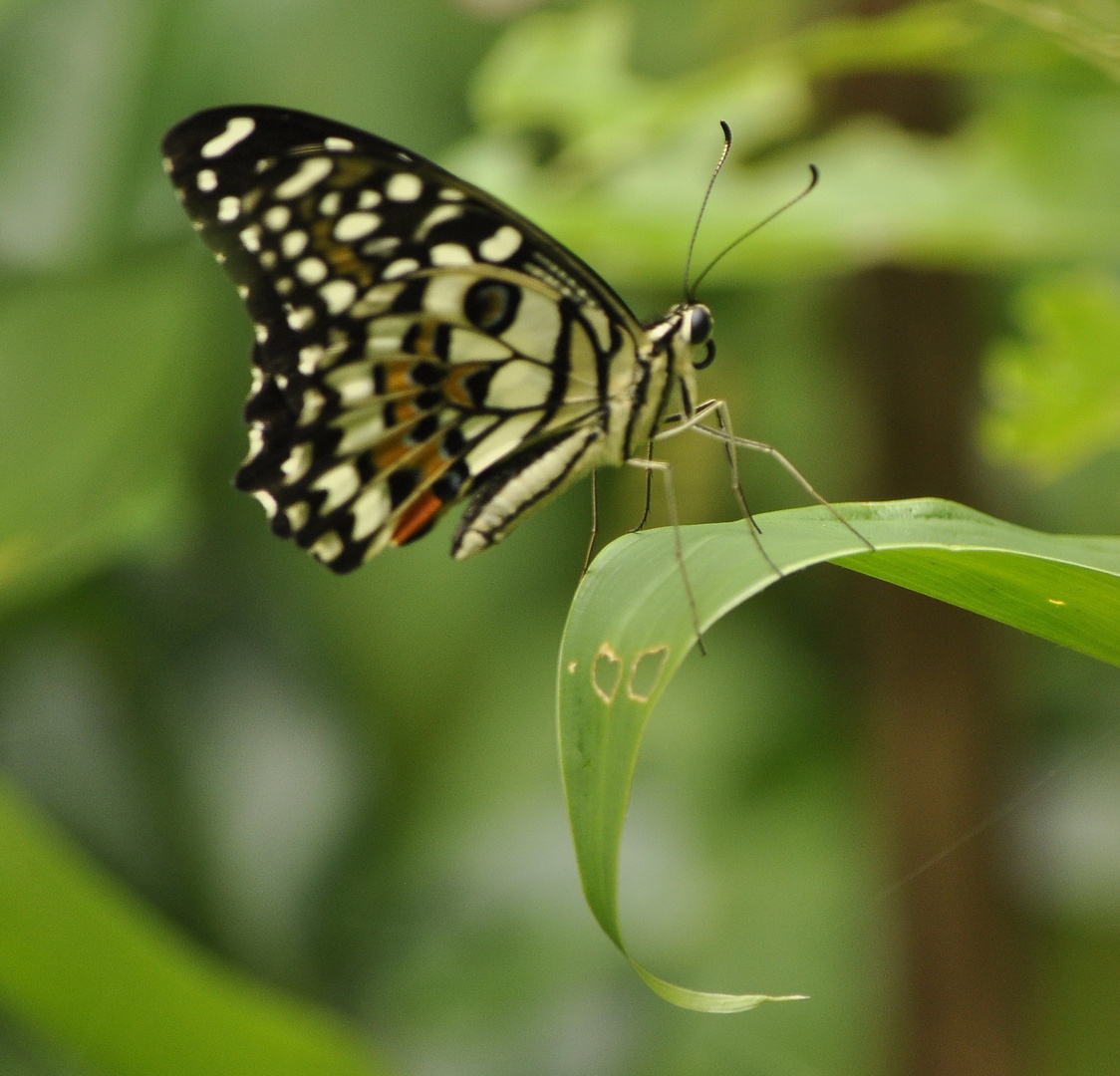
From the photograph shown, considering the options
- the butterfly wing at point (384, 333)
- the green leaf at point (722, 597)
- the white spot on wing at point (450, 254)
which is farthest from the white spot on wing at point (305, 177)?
the green leaf at point (722, 597)

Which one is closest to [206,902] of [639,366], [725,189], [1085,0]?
[639,366]

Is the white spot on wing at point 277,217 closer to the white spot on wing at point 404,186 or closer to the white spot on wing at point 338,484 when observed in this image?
the white spot on wing at point 404,186

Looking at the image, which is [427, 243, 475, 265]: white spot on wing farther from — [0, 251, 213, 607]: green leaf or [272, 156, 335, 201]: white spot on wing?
[0, 251, 213, 607]: green leaf

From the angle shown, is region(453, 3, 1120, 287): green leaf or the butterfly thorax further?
region(453, 3, 1120, 287): green leaf

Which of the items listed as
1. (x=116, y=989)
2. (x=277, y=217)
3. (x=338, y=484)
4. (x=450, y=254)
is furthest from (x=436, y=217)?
(x=116, y=989)

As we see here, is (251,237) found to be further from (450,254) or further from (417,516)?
(417,516)

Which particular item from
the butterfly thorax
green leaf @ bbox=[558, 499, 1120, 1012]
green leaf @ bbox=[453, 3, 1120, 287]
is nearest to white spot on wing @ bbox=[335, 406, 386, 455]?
the butterfly thorax

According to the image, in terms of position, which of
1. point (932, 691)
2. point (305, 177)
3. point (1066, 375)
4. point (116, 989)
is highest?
point (305, 177)
